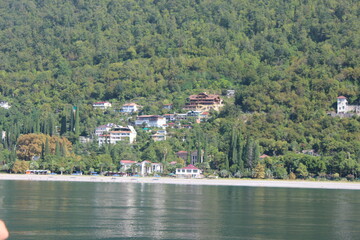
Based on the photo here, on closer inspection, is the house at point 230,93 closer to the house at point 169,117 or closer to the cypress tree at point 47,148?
the house at point 169,117

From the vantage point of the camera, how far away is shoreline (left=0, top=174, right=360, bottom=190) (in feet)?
283

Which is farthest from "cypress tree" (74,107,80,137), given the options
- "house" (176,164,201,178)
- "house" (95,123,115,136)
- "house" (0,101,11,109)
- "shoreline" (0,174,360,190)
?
"house" (0,101,11,109)

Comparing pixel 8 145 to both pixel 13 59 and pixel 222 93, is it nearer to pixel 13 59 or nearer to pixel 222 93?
pixel 222 93

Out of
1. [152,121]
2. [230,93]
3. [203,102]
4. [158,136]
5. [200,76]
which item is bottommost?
[158,136]

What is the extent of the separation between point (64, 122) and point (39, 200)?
62281 mm

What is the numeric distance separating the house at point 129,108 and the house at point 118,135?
47.2ft

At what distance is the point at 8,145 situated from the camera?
381 ft

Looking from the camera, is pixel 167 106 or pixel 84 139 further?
pixel 167 106

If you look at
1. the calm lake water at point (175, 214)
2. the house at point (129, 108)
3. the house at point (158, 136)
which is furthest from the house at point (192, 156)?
the calm lake water at point (175, 214)

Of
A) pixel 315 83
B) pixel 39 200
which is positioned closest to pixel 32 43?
pixel 315 83

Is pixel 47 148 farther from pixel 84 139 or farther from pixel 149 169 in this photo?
pixel 84 139

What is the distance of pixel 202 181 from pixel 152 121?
37.6 metres

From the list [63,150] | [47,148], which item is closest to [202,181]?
[63,150]

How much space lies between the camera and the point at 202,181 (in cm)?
9244
